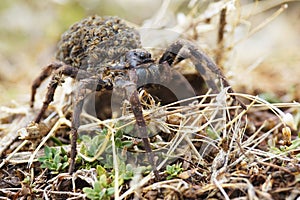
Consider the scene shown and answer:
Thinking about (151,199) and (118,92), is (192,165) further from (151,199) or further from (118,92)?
(118,92)

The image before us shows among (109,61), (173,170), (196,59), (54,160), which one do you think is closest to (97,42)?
(109,61)

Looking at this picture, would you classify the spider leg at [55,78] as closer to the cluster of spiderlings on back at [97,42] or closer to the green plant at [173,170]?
the cluster of spiderlings on back at [97,42]

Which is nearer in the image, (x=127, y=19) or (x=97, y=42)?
(x=97, y=42)

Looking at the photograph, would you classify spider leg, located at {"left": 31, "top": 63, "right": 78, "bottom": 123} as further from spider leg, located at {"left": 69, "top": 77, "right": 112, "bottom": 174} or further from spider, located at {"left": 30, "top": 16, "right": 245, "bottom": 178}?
spider leg, located at {"left": 69, "top": 77, "right": 112, "bottom": 174}

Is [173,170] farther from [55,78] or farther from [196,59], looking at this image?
[55,78]

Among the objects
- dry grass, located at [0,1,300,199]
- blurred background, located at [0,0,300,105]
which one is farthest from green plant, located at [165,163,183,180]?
blurred background, located at [0,0,300,105]

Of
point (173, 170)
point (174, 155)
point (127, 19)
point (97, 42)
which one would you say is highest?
point (127, 19)

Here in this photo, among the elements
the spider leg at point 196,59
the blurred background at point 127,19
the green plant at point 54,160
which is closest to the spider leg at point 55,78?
the green plant at point 54,160
